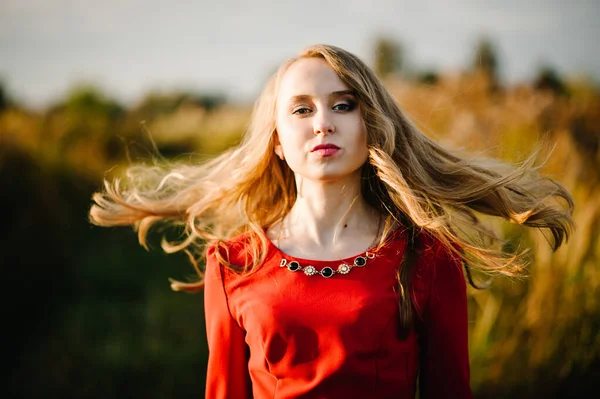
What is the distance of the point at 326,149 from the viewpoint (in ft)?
6.57

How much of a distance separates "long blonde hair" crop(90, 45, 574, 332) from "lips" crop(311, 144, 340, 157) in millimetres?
208

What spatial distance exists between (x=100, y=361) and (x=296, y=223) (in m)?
3.05

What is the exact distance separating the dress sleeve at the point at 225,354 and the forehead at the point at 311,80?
85cm

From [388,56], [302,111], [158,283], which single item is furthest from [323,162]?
[158,283]

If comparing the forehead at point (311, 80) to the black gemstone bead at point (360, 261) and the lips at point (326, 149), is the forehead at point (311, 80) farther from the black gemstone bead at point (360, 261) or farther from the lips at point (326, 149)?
the black gemstone bead at point (360, 261)

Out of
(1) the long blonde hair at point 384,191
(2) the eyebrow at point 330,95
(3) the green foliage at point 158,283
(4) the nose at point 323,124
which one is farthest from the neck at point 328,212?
(3) the green foliage at point 158,283

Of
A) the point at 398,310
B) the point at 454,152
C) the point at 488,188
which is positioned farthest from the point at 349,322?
the point at 454,152

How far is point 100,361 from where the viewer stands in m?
4.41

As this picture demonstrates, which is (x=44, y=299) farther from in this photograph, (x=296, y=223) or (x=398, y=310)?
(x=398, y=310)

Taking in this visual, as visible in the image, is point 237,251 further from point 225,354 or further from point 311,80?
point 311,80

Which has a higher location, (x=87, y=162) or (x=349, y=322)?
(x=87, y=162)

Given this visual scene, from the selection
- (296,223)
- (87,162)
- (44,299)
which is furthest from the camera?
(87,162)

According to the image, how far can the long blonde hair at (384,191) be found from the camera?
213 centimetres

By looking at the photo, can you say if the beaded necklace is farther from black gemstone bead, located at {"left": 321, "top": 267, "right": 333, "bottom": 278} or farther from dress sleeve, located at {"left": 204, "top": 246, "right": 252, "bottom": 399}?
dress sleeve, located at {"left": 204, "top": 246, "right": 252, "bottom": 399}
